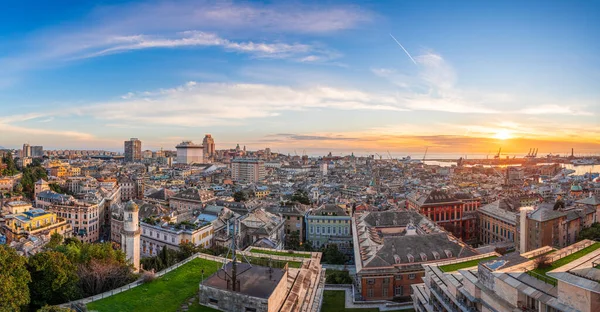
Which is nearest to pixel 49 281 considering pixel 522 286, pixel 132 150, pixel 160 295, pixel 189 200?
pixel 160 295

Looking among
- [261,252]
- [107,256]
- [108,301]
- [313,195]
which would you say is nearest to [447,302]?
[261,252]

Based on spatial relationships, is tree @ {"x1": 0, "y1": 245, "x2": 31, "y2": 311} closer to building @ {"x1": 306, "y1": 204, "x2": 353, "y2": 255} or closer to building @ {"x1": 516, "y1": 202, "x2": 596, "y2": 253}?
building @ {"x1": 306, "y1": 204, "x2": 353, "y2": 255}

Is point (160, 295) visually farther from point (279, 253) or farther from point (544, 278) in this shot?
point (544, 278)

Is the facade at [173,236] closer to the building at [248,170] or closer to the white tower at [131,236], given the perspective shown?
the white tower at [131,236]

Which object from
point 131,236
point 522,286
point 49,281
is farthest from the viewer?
point 131,236

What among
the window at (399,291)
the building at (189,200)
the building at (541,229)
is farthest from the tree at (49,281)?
the building at (189,200)

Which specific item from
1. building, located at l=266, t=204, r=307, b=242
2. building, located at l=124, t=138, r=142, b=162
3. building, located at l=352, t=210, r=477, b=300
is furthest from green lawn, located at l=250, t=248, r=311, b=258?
building, located at l=124, t=138, r=142, b=162
